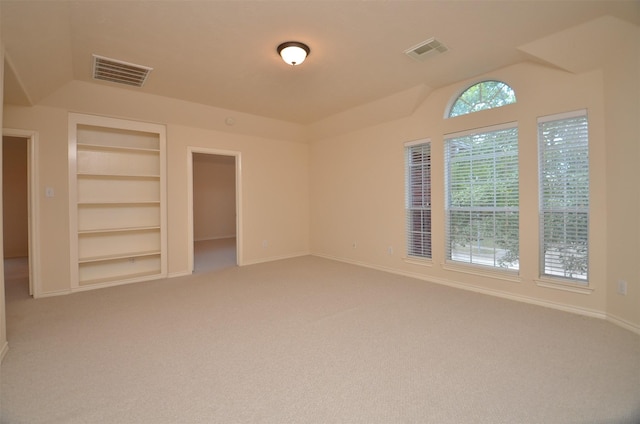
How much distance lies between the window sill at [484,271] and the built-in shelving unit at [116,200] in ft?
14.5

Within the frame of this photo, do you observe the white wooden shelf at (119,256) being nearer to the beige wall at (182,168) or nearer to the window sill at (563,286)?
the beige wall at (182,168)

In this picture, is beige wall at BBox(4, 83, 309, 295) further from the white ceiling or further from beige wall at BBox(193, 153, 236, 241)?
beige wall at BBox(193, 153, 236, 241)

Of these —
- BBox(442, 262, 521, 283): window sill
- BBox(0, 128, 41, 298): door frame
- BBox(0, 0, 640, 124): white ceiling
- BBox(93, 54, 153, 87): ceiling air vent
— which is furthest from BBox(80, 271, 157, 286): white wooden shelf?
BBox(442, 262, 521, 283): window sill

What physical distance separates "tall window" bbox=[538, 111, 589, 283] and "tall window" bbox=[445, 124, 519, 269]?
28 centimetres

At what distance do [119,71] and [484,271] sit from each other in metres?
5.12

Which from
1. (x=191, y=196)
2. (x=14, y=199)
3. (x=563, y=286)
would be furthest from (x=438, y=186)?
(x=14, y=199)

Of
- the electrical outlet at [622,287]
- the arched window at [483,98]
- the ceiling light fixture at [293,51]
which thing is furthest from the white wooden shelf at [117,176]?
the electrical outlet at [622,287]

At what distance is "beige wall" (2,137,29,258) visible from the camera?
668 centimetres

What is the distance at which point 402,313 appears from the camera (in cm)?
309

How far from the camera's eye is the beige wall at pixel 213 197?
9.35 metres

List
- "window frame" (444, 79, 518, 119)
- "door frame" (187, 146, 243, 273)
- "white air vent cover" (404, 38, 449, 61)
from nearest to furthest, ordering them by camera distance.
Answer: "white air vent cover" (404, 38, 449, 61)
"window frame" (444, 79, 518, 119)
"door frame" (187, 146, 243, 273)

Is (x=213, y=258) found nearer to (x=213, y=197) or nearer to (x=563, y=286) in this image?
(x=213, y=197)

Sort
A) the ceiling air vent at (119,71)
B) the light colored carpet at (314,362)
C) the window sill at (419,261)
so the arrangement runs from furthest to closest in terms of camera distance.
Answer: the window sill at (419,261)
the ceiling air vent at (119,71)
the light colored carpet at (314,362)

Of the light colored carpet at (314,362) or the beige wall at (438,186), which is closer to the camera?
the light colored carpet at (314,362)
